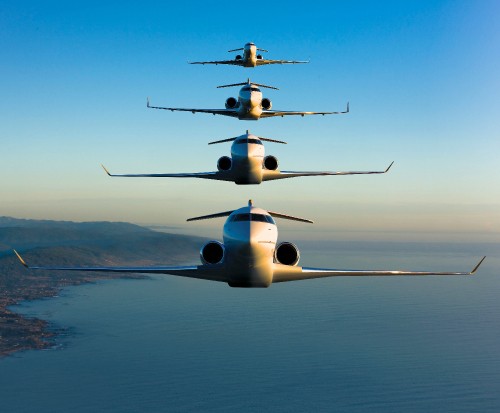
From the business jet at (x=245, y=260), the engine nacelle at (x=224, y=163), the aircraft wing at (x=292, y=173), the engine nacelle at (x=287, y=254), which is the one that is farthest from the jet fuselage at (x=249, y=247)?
the engine nacelle at (x=224, y=163)

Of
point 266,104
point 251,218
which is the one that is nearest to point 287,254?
point 251,218

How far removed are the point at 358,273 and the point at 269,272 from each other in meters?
5.32

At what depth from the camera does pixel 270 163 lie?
4953 centimetres

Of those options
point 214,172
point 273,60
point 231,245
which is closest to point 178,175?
point 214,172

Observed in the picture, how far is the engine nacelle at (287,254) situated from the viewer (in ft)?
82.9

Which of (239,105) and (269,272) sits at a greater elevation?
(239,105)

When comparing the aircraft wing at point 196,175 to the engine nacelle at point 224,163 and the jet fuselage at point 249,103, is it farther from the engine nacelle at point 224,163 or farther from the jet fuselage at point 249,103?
the jet fuselage at point 249,103

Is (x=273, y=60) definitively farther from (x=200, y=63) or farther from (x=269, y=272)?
(x=269, y=272)

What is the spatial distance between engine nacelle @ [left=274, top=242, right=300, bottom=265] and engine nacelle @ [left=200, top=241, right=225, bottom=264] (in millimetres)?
2971

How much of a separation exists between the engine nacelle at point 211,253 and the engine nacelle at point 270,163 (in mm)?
25372

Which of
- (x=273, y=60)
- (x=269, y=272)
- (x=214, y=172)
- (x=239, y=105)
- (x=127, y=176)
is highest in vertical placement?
(x=273, y=60)

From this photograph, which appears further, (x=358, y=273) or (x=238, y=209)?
(x=358, y=273)

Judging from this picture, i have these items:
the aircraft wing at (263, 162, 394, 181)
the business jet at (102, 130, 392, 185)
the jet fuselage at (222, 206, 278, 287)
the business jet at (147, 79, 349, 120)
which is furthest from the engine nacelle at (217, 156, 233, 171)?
the jet fuselage at (222, 206, 278, 287)

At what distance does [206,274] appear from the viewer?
2348cm
